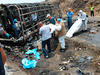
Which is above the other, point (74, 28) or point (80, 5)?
point (80, 5)

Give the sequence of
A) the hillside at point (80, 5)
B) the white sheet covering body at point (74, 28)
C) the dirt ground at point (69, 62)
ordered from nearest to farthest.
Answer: the dirt ground at point (69, 62)
the white sheet covering body at point (74, 28)
the hillside at point (80, 5)

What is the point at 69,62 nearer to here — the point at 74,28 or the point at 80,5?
the point at 74,28

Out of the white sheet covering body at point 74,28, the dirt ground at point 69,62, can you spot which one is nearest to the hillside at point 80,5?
the white sheet covering body at point 74,28

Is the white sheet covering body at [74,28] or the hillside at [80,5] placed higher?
the hillside at [80,5]

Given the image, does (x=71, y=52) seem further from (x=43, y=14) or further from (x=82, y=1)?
(x=82, y=1)

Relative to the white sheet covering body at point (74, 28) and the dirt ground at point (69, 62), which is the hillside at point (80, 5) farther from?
the dirt ground at point (69, 62)

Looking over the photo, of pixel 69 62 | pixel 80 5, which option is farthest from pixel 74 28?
pixel 80 5

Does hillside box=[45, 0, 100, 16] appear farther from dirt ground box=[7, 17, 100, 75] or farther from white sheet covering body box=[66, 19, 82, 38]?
dirt ground box=[7, 17, 100, 75]

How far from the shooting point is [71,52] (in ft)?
14.2

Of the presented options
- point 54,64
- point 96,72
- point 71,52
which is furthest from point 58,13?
point 96,72

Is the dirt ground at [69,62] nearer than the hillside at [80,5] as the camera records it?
Yes

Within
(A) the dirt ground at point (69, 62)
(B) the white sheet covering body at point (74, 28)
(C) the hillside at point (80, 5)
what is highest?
(C) the hillside at point (80, 5)

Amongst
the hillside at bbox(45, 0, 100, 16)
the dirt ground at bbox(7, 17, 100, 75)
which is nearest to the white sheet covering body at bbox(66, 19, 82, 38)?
the dirt ground at bbox(7, 17, 100, 75)

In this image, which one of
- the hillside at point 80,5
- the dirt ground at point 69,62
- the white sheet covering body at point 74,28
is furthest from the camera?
the hillside at point 80,5
